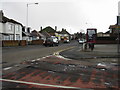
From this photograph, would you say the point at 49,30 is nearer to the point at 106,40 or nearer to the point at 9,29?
the point at 106,40

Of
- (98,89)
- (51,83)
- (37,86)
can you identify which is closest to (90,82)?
(98,89)

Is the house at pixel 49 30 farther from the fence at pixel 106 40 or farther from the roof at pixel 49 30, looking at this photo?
the fence at pixel 106 40

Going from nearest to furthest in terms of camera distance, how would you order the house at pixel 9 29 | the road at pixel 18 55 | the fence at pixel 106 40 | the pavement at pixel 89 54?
1. the road at pixel 18 55
2. the pavement at pixel 89 54
3. the house at pixel 9 29
4. the fence at pixel 106 40

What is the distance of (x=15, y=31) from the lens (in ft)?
173

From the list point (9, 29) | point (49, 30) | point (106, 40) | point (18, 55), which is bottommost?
point (18, 55)

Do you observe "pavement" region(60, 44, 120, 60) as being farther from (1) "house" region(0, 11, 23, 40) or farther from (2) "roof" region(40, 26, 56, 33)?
(2) "roof" region(40, 26, 56, 33)

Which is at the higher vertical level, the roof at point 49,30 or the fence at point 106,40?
the roof at point 49,30

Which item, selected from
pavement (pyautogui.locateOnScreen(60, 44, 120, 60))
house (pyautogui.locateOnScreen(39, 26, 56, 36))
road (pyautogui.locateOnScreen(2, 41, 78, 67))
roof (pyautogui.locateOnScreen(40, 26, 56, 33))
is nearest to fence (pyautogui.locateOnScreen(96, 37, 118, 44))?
pavement (pyautogui.locateOnScreen(60, 44, 120, 60))

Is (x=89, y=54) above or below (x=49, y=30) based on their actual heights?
below

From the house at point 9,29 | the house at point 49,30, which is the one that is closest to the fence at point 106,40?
the house at point 9,29

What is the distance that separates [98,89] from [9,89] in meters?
2.74

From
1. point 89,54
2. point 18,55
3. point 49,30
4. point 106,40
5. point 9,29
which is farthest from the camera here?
point 49,30

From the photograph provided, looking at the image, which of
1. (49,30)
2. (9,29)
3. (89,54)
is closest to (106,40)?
(9,29)

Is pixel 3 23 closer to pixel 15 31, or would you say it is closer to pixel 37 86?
pixel 15 31
